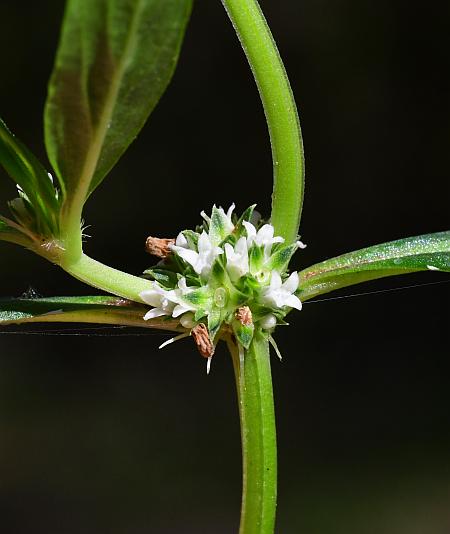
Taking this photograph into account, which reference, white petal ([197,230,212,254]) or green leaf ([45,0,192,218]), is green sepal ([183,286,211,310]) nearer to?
white petal ([197,230,212,254])

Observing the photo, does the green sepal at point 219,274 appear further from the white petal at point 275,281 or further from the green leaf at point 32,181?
the green leaf at point 32,181

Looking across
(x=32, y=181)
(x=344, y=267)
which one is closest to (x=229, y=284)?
(x=344, y=267)

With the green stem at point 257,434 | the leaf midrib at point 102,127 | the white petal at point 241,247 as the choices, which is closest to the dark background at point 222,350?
the green stem at point 257,434

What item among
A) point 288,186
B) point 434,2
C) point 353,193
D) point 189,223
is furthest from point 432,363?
point 288,186

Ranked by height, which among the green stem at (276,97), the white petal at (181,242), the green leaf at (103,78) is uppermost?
the green stem at (276,97)

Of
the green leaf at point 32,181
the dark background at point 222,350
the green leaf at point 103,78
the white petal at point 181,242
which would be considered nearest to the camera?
the green leaf at point 103,78

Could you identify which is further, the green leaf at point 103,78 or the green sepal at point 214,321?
the green sepal at point 214,321
